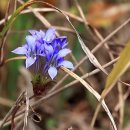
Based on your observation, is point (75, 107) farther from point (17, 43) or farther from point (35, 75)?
point (35, 75)

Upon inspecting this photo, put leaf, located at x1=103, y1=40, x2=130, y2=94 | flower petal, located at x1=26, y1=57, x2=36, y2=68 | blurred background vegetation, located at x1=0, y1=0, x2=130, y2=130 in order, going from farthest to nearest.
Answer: blurred background vegetation, located at x1=0, y1=0, x2=130, y2=130 → flower petal, located at x1=26, y1=57, x2=36, y2=68 → leaf, located at x1=103, y1=40, x2=130, y2=94

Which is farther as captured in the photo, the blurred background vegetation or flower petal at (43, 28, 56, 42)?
the blurred background vegetation

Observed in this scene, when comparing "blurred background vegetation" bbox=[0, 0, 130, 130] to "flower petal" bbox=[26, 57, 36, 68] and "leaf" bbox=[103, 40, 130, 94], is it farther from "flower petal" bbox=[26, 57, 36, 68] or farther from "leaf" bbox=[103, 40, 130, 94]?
"leaf" bbox=[103, 40, 130, 94]

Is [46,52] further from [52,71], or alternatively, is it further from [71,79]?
[71,79]

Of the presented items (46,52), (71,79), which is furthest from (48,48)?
(71,79)

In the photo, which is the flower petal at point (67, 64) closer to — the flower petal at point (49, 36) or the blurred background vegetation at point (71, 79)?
the flower petal at point (49, 36)

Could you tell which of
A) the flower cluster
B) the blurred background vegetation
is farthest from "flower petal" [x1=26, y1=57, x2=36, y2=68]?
the blurred background vegetation

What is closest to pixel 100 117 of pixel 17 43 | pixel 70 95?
pixel 70 95
